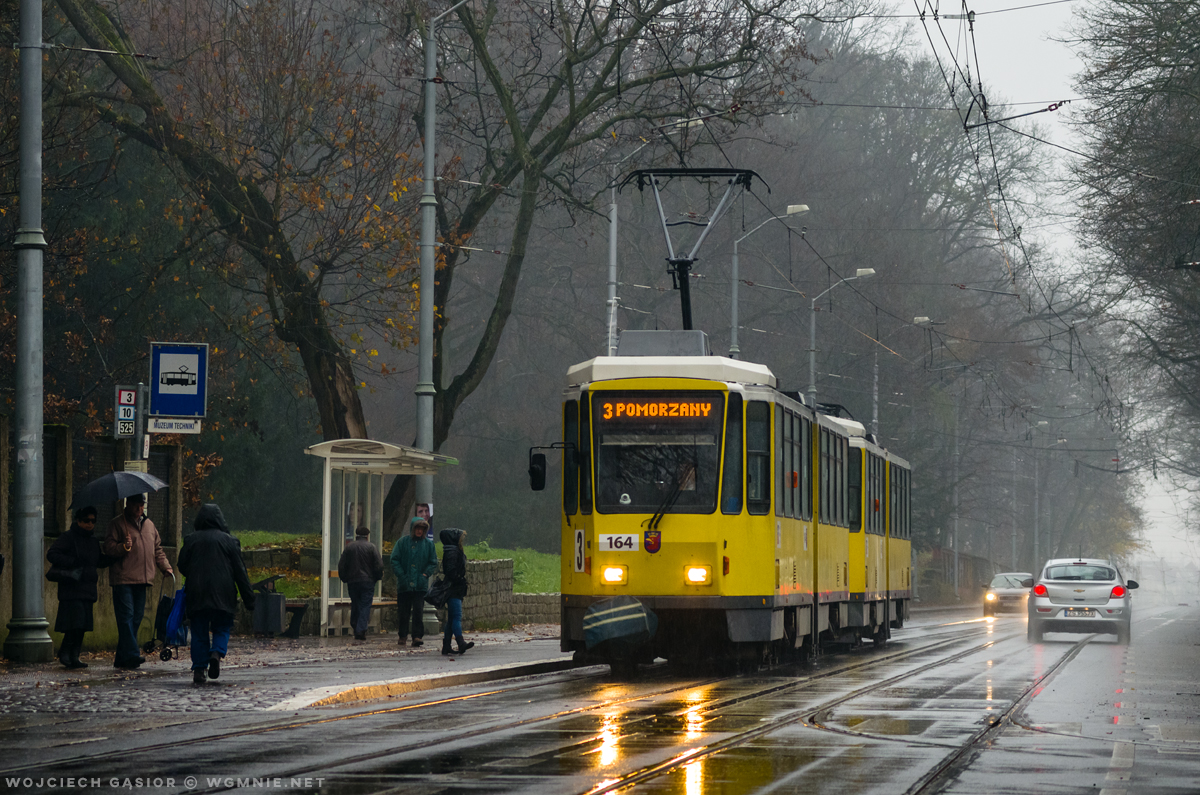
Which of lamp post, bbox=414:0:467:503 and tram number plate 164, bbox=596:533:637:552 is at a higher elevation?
Answer: lamp post, bbox=414:0:467:503

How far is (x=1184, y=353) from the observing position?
41.8 meters

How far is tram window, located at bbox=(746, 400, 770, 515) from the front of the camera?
61.5ft

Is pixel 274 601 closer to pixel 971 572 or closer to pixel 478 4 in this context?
pixel 478 4

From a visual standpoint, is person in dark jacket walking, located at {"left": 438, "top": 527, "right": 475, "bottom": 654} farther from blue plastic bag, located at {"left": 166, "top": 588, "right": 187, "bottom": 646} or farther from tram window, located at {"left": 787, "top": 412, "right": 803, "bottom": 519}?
tram window, located at {"left": 787, "top": 412, "right": 803, "bottom": 519}

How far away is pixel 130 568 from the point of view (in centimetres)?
1739

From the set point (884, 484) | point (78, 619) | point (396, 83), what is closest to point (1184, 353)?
point (884, 484)

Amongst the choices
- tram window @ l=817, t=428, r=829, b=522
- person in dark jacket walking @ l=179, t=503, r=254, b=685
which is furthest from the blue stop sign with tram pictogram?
tram window @ l=817, t=428, r=829, b=522

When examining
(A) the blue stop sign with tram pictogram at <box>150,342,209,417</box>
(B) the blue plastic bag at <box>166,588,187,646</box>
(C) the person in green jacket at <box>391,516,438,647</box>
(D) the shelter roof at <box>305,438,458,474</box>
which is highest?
(A) the blue stop sign with tram pictogram at <box>150,342,209,417</box>

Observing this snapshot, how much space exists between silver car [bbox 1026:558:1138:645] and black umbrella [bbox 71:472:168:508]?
17729mm

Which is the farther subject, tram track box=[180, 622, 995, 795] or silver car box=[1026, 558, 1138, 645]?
silver car box=[1026, 558, 1138, 645]

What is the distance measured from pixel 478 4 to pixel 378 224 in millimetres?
16346

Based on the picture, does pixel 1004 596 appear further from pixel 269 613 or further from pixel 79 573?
pixel 79 573

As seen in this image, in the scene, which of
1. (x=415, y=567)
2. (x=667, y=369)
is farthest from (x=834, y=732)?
(x=415, y=567)

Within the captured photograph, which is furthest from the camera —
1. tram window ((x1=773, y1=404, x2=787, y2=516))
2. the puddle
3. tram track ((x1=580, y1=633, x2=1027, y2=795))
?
tram window ((x1=773, y1=404, x2=787, y2=516))
